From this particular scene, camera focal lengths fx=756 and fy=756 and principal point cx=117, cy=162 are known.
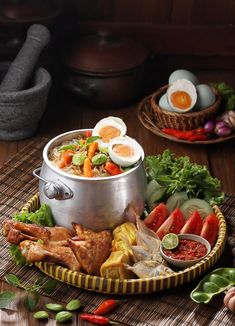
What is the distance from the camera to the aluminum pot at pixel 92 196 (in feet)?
7.28

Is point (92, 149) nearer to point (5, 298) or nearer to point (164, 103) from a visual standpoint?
point (5, 298)

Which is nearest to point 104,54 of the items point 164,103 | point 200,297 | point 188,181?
point 164,103

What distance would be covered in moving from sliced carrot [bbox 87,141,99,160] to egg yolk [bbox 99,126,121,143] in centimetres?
7

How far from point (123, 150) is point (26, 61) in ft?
2.98

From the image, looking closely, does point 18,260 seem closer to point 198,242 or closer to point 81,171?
point 81,171

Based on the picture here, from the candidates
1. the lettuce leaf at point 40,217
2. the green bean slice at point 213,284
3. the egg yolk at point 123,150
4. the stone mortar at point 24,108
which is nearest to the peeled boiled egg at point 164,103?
the stone mortar at point 24,108

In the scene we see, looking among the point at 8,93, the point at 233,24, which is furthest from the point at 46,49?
the point at 233,24

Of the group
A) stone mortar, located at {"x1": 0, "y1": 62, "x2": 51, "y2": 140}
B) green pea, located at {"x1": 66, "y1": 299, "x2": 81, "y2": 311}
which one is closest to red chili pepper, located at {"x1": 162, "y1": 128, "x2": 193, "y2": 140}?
stone mortar, located at {"x1": 0, "y1": 62, "x2": 51, "y2": 140}

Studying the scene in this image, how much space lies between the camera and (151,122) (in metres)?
3.19

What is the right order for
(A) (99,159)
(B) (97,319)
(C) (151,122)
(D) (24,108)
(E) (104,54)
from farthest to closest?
(E) (104,54) < (C) (151,122) < (D) (24,108) < (A) (99,159) < (B) (97,319)

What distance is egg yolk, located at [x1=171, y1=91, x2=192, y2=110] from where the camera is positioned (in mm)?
3104

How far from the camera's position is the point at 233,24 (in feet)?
12.1

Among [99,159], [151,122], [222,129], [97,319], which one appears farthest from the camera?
[151,122]

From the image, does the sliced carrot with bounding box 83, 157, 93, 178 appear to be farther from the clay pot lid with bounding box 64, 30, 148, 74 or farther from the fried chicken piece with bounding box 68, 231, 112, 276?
the clay pot lid with bounding box 64, 30, 148, 74
